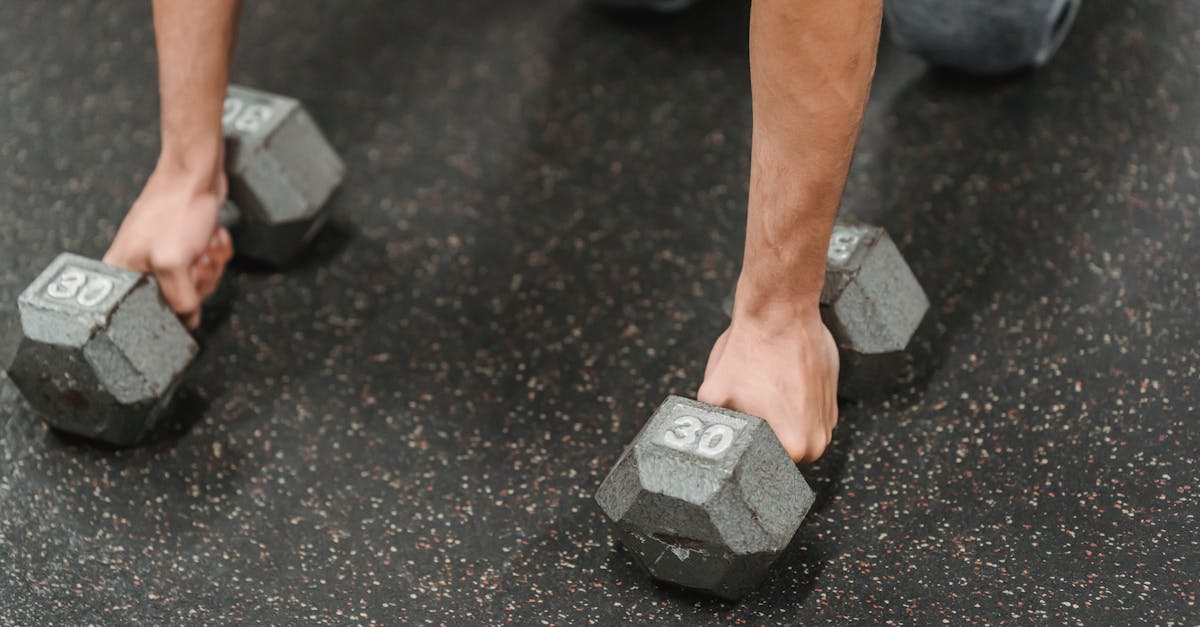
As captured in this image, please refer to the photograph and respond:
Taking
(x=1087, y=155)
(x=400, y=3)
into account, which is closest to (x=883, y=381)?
(x=1087, y=155)

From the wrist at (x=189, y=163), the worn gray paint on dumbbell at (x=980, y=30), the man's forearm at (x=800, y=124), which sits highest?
the man's forearm at (x=800, y=124)

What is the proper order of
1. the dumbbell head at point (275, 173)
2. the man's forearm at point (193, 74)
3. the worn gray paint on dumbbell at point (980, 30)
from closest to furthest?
the man's forearm at point (193, 74) → the dumbbell head at point (275, 173) → the worn gray paint on dumbbell at point (980, 30)

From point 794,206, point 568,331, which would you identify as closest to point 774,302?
point 794,206

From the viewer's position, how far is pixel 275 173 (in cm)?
136

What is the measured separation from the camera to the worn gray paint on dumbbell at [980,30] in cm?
147

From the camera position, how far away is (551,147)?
154 centimetres

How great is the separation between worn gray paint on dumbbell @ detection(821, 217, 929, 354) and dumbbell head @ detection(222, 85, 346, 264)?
1.63 feet

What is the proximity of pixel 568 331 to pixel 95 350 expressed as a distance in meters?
0.40

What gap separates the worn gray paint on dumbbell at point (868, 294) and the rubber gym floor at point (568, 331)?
69 millimetres

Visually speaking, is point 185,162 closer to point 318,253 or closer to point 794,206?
point 318,253

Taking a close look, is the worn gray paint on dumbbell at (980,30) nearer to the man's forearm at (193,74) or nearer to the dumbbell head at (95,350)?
the man's forearm at (193,74)

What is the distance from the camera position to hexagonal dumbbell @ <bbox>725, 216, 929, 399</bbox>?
1.18 meters

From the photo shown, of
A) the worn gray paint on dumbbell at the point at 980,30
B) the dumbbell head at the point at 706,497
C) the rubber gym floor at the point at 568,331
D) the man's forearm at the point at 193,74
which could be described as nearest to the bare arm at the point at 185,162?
the man's forearm at the point at 193,74

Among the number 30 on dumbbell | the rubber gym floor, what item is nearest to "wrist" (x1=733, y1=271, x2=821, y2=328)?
the rubber gym floor
